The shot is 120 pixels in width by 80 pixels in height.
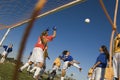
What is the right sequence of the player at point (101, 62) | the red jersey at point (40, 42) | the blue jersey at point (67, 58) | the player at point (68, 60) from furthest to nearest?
the blue jersey at point (67, 58), the player at point (68, 60), the red jersey at point (40, 42), the player at point (101, 62)

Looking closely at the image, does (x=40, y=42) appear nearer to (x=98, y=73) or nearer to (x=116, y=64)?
(x=98, y=73)

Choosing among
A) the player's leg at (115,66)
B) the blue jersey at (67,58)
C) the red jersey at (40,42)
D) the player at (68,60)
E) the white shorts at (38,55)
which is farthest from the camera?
the blue jersey at (67,58)

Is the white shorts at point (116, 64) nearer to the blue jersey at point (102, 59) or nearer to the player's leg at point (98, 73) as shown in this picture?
the blue jersey at point (102, 59)

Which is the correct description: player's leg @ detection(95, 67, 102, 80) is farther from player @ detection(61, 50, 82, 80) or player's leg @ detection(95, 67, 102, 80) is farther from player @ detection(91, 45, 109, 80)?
player @ detection(61, 50, 82, 80)

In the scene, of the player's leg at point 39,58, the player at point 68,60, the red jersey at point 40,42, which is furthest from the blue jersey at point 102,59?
the player at point 68,60

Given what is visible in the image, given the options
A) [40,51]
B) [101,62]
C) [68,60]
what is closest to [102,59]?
[101,62]

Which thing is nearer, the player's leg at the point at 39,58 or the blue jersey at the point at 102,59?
the player's leg at the point at 39,58

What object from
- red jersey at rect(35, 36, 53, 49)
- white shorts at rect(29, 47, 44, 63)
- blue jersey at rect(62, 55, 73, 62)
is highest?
blue jersey at rect(62, 55, 73, 62)

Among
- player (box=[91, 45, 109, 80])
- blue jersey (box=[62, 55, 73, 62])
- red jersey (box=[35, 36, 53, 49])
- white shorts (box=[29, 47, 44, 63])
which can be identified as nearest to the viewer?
white shorts (box=[29, 47, 44, 63])

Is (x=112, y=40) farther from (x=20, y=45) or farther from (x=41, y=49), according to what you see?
(x=20, y=45)

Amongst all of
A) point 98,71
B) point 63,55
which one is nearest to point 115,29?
point 98,71

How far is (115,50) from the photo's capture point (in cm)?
895

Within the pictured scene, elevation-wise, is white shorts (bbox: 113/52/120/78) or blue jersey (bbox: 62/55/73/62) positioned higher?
blue jersey (bbox: 62/55/73/62)

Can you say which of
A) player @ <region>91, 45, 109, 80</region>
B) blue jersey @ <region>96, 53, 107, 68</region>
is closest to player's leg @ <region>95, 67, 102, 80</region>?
player @ <region>91, 45, 109, 80</region>
